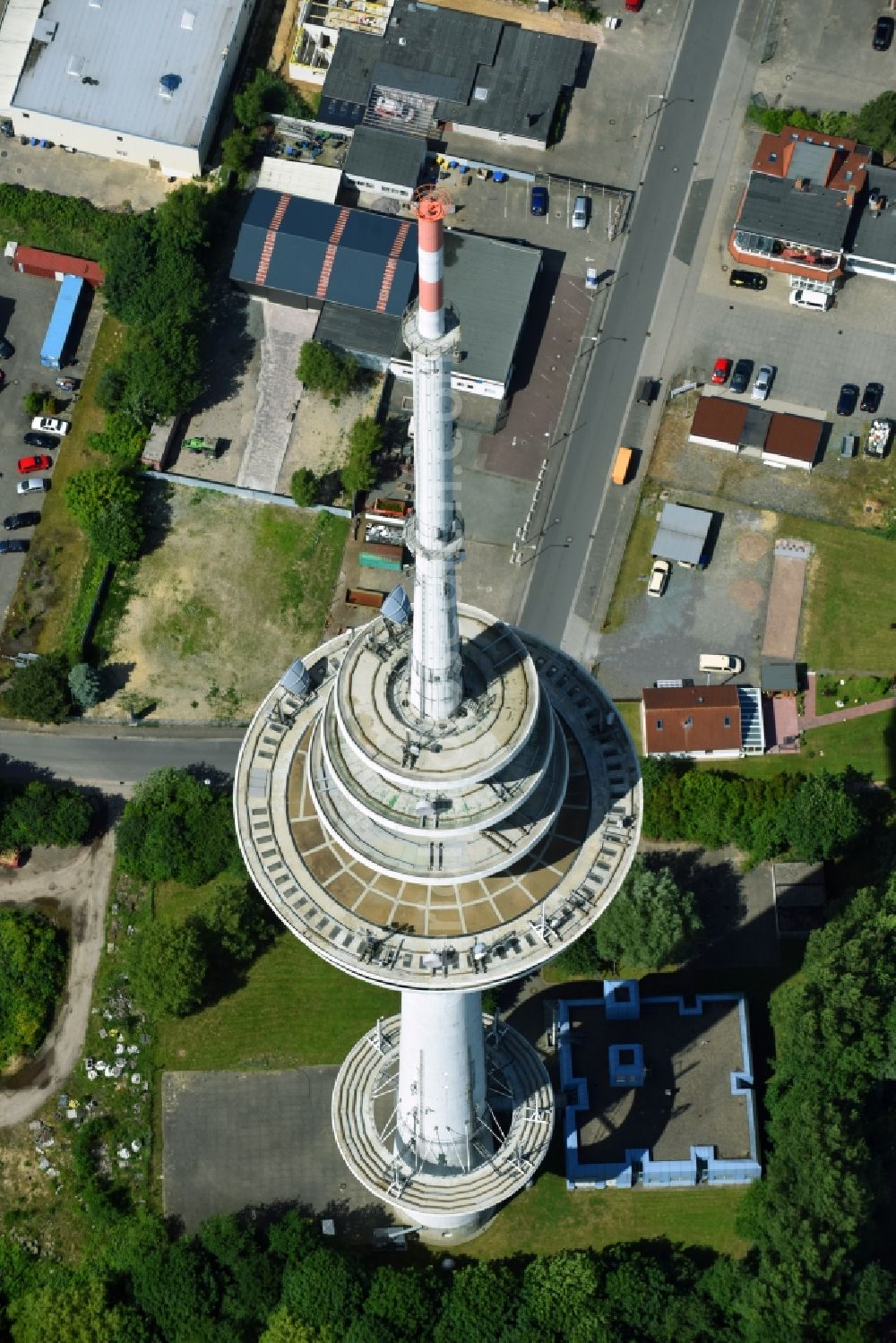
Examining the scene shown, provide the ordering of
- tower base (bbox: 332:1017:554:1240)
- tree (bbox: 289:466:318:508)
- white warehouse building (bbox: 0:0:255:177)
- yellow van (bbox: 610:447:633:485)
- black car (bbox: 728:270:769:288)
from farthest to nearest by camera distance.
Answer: white warehouse building (bbox: 0:0:255:177), black car (bbox: 728:270:769:288), yellow van (bbox: 610:447:633:485), tree (bbox: 289:466:318:508), tower base (bbox: 332:1017:554:1240)

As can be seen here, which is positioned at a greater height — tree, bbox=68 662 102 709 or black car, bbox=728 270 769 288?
black car, bbox=728 270 769 288

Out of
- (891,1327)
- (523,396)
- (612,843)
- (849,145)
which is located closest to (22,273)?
(523,396)

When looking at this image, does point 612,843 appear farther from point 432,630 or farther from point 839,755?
point 839,755

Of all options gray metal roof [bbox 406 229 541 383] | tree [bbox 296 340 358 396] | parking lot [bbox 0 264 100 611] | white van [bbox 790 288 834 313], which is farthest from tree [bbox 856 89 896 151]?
parking lot [bbox 0 264 100 611]

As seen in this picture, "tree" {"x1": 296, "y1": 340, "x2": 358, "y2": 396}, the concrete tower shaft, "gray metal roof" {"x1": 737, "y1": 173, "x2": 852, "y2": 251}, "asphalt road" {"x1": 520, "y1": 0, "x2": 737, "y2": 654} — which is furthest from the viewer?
"gray metal roof" {"x1": 737, "y1": 173, "x2": 852, "y2": 251}

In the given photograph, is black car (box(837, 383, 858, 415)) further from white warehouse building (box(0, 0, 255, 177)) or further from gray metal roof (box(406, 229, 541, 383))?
white warehouse building (box(0, 0, 255, 177))

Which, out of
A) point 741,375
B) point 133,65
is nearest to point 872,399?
point 741,375

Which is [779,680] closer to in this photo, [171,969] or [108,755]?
[171,969]
